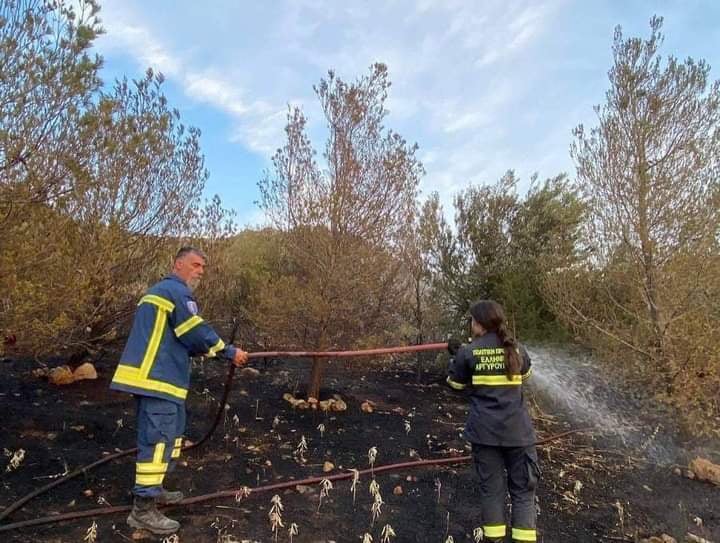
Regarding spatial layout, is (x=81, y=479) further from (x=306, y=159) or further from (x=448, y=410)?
(x=448, y=410)

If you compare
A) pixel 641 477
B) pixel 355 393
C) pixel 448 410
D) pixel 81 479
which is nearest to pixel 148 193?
pixel 81 479

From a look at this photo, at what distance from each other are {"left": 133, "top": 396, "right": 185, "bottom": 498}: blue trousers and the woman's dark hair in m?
2.21

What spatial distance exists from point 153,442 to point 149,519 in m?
0.48

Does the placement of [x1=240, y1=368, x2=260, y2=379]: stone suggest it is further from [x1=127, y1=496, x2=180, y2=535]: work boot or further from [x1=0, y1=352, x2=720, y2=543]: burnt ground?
[x1=127, y1=496, x2=180, y2=535]: work boot

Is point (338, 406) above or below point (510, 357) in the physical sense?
below

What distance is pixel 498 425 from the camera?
3301 millimetres

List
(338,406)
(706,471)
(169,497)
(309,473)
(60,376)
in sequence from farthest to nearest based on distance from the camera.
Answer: (338,406) → (60,376) → (706,471) → (309,473) → (169,497)

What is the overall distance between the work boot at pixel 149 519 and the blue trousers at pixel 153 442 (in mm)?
73

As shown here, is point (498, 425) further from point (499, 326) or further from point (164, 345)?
point (164, 345)

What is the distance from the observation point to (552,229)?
31.9ft

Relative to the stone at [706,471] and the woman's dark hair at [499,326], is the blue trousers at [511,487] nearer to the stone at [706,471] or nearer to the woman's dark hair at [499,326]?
the woman's dark hair at [499,326]

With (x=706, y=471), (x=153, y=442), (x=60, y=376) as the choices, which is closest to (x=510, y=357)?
(x=153, y=442)

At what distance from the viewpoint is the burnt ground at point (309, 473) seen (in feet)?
11.8

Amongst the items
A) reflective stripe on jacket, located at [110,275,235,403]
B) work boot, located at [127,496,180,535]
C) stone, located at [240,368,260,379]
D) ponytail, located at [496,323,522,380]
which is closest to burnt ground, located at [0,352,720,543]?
work boot, located at [127,496,180,535]
